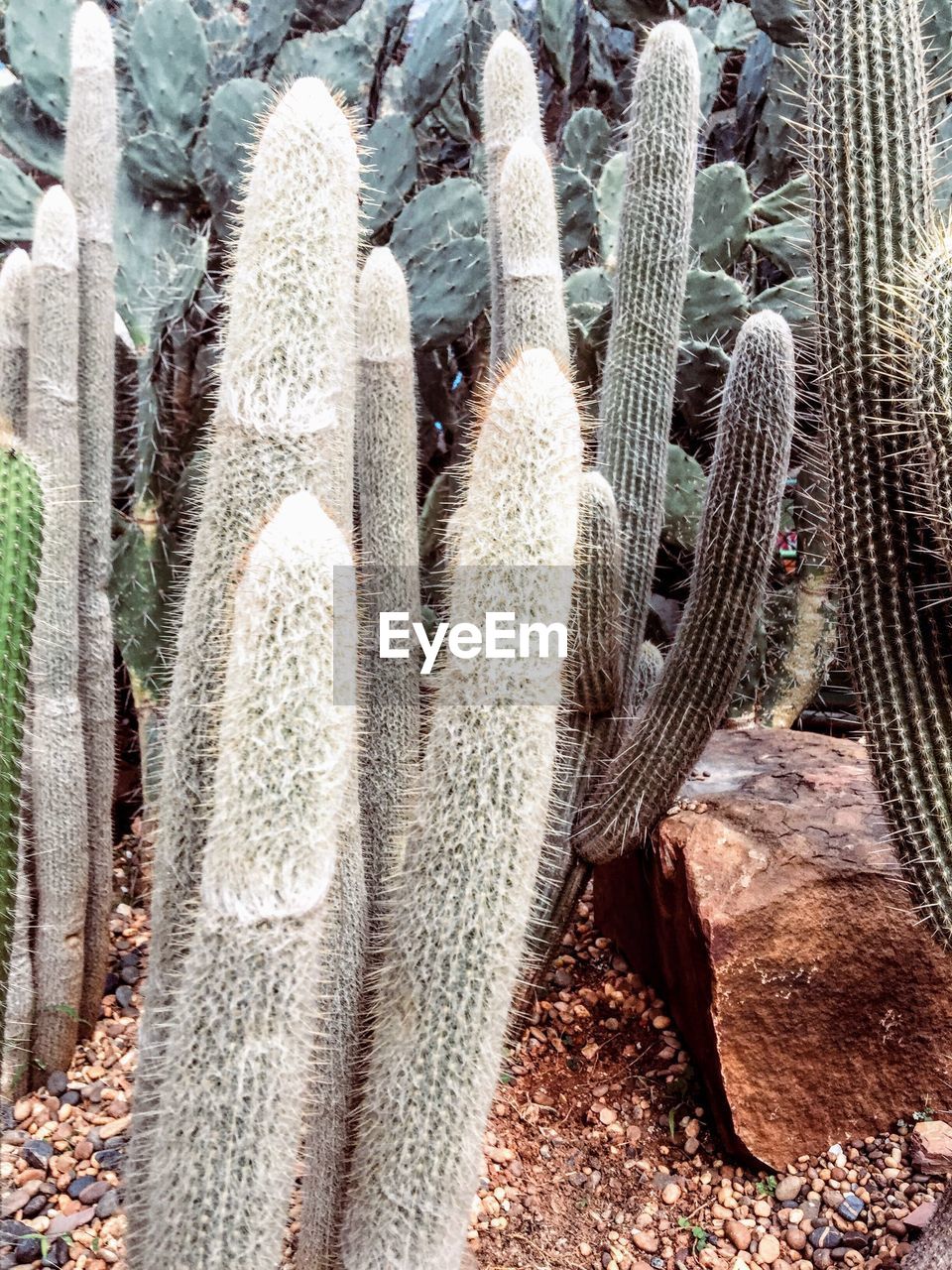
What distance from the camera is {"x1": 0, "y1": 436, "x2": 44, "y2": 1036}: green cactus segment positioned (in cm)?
126

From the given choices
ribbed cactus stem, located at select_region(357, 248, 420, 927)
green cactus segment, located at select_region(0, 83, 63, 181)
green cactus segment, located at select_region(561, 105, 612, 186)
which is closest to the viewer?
ribbed cactus stem, located at select_region(357, 248, 420, 927)

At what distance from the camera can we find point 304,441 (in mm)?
1105

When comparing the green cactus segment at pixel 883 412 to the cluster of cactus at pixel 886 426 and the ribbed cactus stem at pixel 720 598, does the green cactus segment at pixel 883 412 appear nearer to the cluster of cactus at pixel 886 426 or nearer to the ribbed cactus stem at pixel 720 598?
the cluster of cactus at pixel 886 426

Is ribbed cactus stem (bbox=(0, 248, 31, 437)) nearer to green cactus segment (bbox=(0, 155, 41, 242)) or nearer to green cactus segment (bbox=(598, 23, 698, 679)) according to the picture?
green cactus segment (bbox=(0, 155, 41, 242))

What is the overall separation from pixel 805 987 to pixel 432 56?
2920 mm

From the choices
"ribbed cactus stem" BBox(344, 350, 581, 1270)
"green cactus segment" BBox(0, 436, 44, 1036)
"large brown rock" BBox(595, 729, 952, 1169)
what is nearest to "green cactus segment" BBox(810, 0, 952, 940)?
"large brown rock" BBox(595, 729, 952, 1169)

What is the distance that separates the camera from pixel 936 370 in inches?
52.8

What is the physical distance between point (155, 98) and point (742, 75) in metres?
2.17

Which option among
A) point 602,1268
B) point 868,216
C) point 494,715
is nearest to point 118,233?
point 868,216

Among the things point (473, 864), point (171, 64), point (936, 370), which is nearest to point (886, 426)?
point (936, 370)

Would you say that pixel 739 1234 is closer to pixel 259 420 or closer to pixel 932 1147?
pixel 932 1147

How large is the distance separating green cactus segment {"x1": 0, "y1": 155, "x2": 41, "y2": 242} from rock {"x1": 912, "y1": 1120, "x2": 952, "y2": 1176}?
3.24 meters

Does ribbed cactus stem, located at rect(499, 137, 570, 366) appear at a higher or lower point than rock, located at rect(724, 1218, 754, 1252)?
higher

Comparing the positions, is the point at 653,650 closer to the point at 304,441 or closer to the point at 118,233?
the point at 304,441
